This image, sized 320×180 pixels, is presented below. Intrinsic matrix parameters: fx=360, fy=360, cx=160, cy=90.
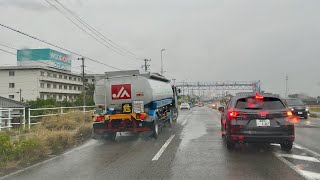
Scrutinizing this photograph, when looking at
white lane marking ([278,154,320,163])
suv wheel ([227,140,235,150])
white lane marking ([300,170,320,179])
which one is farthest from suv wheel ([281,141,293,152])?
white lane marking ([300,170,320,179])

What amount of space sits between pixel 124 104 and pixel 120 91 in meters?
0.58

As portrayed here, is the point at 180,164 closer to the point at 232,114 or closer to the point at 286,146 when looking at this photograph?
the point at 232,114

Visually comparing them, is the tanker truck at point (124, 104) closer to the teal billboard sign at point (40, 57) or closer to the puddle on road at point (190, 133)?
the puddle on road at point (190, 133)

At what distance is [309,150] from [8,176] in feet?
27.6

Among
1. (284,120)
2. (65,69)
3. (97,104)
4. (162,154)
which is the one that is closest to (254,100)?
(284,120)

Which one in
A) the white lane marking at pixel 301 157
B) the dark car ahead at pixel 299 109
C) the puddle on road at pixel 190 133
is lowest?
the puddle on road at pixel 190 133

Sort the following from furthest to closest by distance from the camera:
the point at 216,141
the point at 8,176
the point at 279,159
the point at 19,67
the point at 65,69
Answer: the point at 65,69
the point at 19,67
the point at 216,141
the point at 279,159
the point at 8,176

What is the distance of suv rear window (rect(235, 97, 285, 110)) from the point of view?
10156 mm

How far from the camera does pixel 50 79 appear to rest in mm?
96188

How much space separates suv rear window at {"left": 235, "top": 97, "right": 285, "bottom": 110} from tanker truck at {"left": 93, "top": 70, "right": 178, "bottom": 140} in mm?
5337

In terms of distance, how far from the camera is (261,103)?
10.2 metres

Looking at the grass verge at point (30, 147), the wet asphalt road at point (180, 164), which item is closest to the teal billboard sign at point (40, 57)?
the grass verge at point (30, 147)

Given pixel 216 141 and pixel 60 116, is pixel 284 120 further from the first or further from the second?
pixel 60 116

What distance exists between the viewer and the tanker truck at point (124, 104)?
48.8 feet
